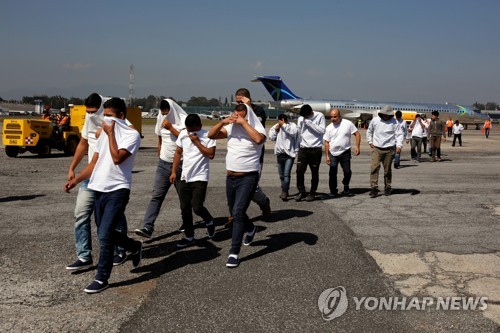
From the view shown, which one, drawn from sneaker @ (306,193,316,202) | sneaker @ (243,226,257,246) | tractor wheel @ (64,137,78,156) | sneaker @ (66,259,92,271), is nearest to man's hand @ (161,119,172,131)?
sneaker @ (243,226,257,246)

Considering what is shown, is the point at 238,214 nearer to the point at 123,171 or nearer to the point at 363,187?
the point at 123,171

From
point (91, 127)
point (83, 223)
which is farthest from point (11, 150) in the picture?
point (83, 223)

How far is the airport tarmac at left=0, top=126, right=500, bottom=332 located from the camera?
3818 millimetres

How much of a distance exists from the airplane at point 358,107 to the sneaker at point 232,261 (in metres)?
48.9

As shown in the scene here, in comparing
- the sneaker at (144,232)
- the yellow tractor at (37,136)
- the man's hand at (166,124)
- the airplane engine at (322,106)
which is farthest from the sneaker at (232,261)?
the airplane engine at (322,106)

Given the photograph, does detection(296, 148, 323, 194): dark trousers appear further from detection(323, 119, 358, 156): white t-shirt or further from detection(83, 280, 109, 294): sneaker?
detection(83, 280, 109, 294): sneaker

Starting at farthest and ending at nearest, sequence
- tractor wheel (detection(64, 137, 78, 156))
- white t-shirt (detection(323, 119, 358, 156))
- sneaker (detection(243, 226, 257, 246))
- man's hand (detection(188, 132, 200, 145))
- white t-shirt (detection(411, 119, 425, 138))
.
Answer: tractor wheel (detection(64, 137, 78, 156)) → white t-shirt (detection(411, 119, 425, 138)) → white t-shirt (detection(323, 119, 358, 156)) → sneaker (detection(243, 226, 257, 246)) → man's hand (detection(188, 132, 200, 145))

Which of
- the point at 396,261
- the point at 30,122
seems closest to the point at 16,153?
the point at 30,122

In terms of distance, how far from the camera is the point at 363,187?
1077 cm

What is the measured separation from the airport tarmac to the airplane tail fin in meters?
54.3

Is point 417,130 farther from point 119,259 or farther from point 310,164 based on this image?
point 119,259

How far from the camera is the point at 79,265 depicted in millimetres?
5047

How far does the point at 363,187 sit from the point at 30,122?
12510 mm

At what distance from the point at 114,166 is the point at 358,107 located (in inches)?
2215
